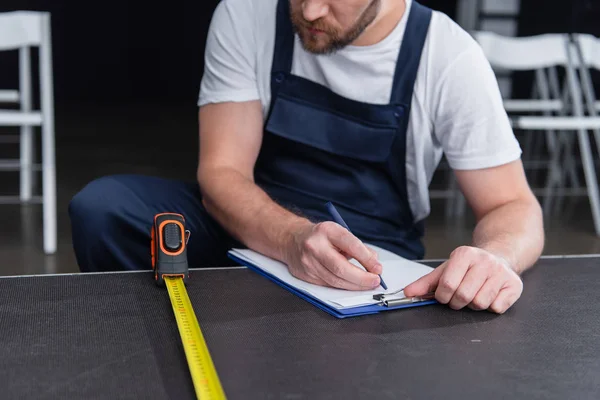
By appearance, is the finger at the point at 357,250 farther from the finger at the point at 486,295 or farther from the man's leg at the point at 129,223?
the man's leg at the point at 129,223

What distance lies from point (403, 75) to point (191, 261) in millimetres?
563

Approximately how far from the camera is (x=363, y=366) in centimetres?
79

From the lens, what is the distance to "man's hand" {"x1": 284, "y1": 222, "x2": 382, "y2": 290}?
101 cm

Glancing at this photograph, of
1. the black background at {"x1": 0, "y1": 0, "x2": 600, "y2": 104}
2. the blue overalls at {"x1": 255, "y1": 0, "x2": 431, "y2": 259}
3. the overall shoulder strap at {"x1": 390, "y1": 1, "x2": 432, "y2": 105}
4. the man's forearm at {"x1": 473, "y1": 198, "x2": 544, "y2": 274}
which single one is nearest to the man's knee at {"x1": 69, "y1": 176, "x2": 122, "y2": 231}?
the blue overalls at {"x1": 255, "y1": 0, "x2": 431, "y2": 259}

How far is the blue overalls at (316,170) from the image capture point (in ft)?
5.03

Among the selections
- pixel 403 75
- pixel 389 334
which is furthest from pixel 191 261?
pixel 389 334

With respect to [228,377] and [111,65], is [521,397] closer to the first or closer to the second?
[228,377]

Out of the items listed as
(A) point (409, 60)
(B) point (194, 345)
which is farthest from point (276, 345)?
(A) point (409, 60)

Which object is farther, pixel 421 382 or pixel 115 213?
pixel 115 213

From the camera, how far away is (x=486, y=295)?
995mm

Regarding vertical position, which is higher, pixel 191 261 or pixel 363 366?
pixel 363 366

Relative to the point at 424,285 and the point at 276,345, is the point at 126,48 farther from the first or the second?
the point at 276,345

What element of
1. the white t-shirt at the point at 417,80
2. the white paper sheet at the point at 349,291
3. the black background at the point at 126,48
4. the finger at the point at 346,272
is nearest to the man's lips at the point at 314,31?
the white t-shirt at the point at 417,80

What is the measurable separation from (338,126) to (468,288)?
0.63 meters
